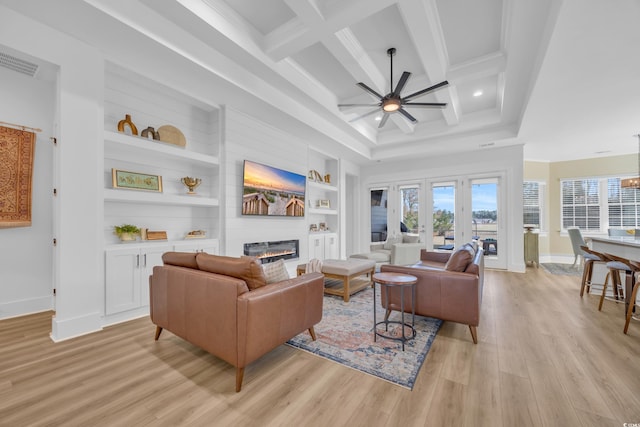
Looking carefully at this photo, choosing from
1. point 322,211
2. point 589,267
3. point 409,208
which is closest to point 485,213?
point 409,208

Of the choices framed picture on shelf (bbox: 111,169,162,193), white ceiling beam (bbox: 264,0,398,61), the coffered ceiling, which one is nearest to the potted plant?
framed picture on shelf (bbox: 111,169,162,193)

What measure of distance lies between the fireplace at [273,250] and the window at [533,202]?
6.98 meters

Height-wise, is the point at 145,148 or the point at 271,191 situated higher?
the point at 145,148

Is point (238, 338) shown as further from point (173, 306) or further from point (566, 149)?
point (566, 149)

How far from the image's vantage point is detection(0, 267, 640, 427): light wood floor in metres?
1.59

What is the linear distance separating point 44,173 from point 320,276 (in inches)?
145

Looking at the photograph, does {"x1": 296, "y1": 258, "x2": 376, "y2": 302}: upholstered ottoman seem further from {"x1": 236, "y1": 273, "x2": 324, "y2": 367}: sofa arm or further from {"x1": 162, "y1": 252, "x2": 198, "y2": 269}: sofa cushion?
{"x1": 162, "y1": 252, "x2": 198, "y2": 269}: sofa cushion

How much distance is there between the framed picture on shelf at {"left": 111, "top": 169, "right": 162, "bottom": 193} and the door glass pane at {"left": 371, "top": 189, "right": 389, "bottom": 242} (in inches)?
232

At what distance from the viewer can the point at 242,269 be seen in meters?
1.94

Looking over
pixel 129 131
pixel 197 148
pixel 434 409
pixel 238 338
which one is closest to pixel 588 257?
pixel 434 409

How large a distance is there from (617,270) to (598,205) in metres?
5.02

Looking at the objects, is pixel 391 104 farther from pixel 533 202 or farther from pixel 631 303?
pixel 533 202

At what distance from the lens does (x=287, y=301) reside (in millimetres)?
2117

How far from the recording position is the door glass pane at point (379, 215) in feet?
26.1
